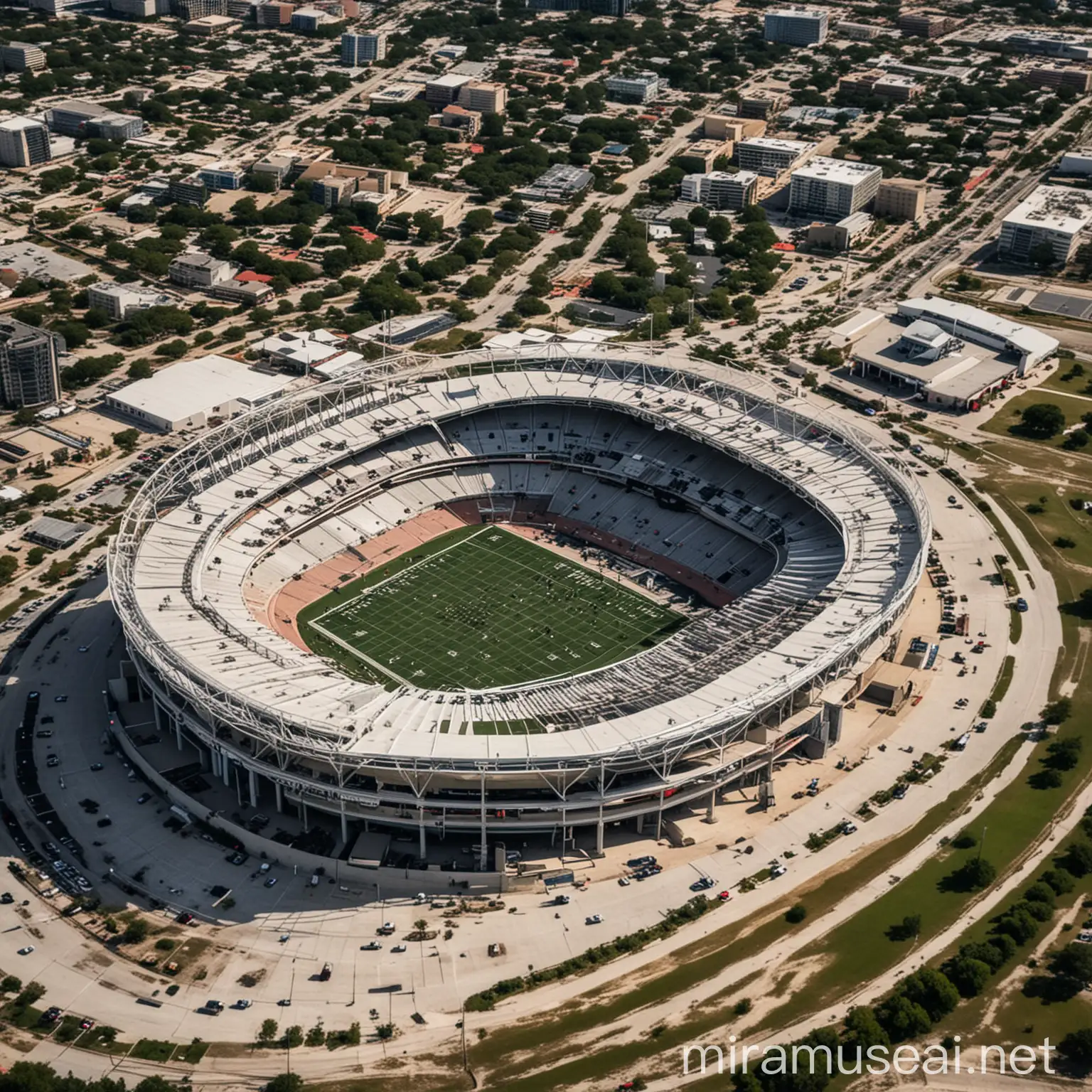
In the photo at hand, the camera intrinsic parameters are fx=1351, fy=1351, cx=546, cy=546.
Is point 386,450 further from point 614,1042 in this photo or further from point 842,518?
point 614,1042

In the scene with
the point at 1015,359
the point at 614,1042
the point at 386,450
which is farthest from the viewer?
the point at 1015,359

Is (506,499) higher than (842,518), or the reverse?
(842,518)

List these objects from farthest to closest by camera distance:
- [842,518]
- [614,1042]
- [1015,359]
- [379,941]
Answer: [1015,359], [842,518], [379,941], [614,1042]

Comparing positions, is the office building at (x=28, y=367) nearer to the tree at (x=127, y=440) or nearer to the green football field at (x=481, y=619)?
the tree at (x=127, y=440)

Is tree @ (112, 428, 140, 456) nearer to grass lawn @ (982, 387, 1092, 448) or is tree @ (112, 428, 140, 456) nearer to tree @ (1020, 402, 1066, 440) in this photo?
grass lawn @ (982, 387, 1092, 448)

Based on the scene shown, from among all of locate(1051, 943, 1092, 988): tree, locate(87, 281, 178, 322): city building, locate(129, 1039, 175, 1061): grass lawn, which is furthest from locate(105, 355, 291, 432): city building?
locate(1051, 943, 1092, 988): tree

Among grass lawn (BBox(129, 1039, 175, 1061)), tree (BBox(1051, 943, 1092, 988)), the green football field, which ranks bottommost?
the green football field

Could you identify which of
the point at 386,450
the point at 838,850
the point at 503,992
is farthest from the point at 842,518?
the point at 503,992

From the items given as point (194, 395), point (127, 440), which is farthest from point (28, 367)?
point (194, 395)
